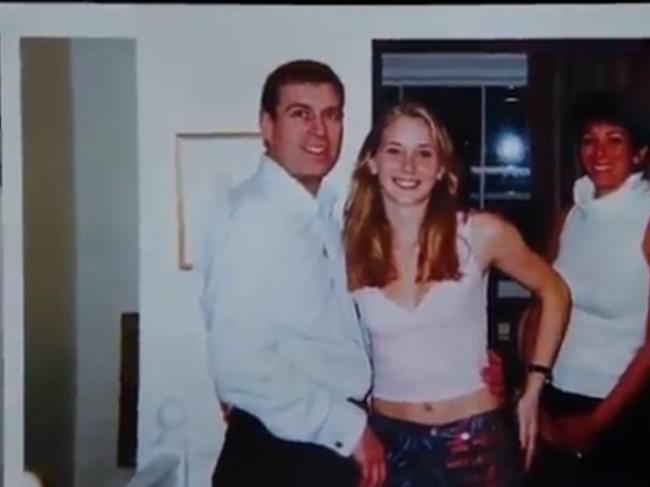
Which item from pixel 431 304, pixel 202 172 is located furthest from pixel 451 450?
pixel 202 172

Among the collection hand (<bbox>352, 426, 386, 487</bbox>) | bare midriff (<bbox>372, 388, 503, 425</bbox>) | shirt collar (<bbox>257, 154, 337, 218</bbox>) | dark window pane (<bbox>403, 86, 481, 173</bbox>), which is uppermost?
dark window pane (<bbox>403, 86, 481, 173</bbox>)

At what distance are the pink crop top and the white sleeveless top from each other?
93 mm

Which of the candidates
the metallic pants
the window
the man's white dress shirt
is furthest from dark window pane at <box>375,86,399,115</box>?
the metallic pants

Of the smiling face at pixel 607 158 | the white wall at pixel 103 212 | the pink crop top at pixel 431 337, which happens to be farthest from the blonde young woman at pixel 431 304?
the white wall at pixel 103 212

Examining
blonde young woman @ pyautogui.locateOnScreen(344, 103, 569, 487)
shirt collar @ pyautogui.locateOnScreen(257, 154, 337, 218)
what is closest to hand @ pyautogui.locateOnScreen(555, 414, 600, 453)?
blonde young woman @ pyautogui.locateOnScreen(344, 103, 569, 487)

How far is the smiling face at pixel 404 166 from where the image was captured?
165cm

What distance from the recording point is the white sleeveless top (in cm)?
165

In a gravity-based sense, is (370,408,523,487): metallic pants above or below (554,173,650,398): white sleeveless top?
below

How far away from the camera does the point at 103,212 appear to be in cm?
165

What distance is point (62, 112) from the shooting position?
5.44 ft

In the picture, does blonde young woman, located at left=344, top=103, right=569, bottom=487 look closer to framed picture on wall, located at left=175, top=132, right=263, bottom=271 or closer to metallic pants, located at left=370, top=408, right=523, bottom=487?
metallic pants, located at left=370, top=408, right=523, bottom=487

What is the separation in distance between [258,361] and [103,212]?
22 centimetres

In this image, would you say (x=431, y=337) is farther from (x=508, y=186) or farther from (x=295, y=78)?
(x=295, y=78)

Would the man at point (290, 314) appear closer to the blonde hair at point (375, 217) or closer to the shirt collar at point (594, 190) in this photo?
the blonde hair at point (375, 217)
